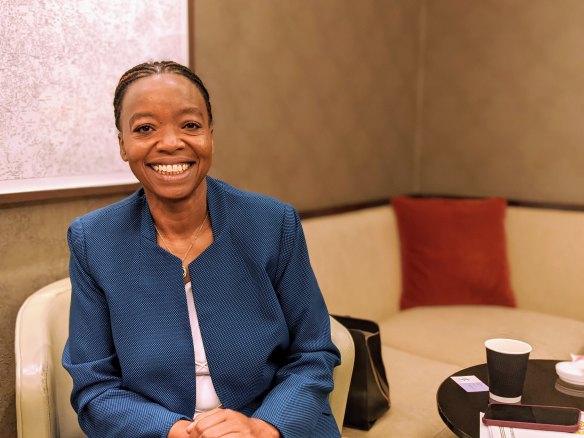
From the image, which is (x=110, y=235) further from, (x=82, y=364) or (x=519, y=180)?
(x=519, y=180)

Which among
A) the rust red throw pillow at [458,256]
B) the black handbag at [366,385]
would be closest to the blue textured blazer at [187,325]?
the black handbag at [366,385]

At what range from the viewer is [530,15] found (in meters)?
3.20

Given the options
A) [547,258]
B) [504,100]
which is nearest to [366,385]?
[547,258]

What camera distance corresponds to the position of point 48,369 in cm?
148

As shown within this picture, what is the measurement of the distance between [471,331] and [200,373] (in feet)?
5.41

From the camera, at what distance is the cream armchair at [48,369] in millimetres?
1420

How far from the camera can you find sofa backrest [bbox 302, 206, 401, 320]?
2.65m

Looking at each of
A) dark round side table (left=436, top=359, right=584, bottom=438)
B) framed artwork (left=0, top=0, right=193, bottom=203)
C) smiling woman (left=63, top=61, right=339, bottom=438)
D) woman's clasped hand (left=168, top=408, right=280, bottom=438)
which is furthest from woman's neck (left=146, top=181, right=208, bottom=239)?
dark round side table (left=436, top=359, right=584, bottom=438)

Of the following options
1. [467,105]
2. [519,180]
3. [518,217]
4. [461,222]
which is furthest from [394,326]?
[467,105]

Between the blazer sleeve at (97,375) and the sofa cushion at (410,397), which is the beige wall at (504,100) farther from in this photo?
the blazer sleeve at (97,375)

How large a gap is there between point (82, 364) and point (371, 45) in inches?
96.8

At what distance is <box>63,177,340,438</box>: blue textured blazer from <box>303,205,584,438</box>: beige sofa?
85 centimetres

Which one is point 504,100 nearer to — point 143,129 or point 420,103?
point 420,103

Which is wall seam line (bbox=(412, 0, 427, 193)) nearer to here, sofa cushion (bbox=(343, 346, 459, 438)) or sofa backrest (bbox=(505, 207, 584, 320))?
sofa backrest (bbox=(505, 207, 584, 320))
